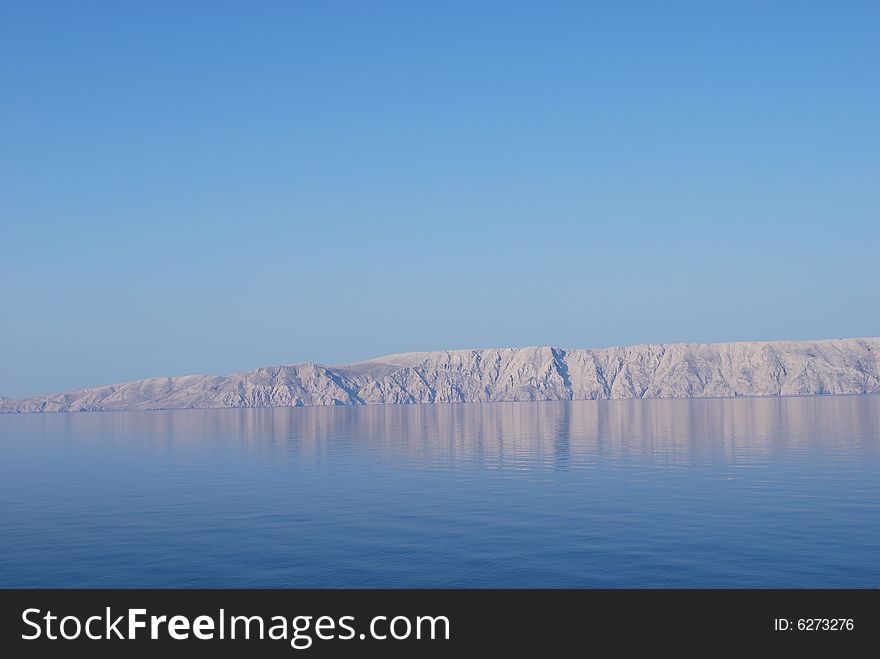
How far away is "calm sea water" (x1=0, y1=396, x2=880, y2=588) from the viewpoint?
34500 millimetres

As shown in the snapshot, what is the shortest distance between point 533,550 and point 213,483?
4166 cm

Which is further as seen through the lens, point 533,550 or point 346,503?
point 346,503

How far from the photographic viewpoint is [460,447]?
11050 cm

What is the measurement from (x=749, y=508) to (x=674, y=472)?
2149 cm

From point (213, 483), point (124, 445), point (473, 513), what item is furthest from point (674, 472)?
point (124, 445)

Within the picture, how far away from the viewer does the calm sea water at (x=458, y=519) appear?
113ft

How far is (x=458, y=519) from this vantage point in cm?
4891
